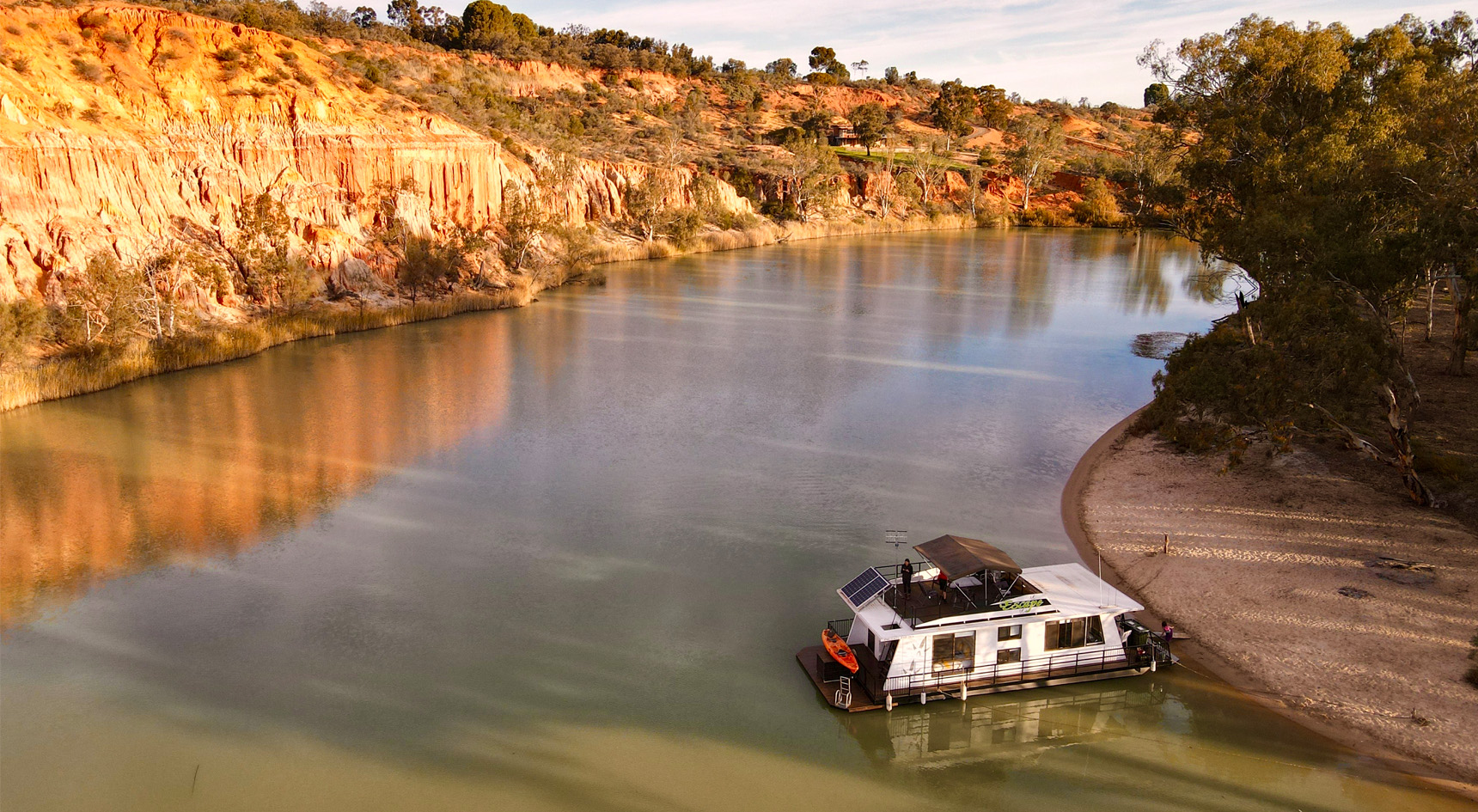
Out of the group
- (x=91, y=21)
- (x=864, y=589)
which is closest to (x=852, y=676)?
(x=864, y=589)

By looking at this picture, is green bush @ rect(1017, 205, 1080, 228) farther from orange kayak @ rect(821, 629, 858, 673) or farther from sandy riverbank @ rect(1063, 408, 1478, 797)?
orange kayak @ rect(821, 629, 858, 673)

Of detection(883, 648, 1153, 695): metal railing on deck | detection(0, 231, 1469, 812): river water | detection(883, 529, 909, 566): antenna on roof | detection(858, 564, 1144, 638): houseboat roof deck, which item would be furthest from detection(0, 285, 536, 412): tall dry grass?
detection(883, 648, 1153, 695): metal railing on deck

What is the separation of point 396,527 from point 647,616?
25.3 feet

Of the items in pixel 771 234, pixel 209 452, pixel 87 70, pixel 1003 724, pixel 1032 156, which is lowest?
pixel 1003 724

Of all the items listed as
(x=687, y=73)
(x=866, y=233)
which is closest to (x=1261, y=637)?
(x=866, y=233)

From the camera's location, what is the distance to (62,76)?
140 feet

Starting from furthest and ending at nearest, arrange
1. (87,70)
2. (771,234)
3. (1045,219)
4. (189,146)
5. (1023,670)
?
1. (1045,219)
2. (771,234)
3. (189,146)
4. (87,70)
5. (1023,670)

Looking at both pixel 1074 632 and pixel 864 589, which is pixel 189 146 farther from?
pixel 1074 632

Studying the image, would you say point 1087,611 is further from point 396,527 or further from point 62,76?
point 62,76

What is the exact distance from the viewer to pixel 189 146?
45.7 m

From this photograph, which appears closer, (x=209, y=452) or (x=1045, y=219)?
(x=209, y=452)

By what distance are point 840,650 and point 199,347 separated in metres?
31.8

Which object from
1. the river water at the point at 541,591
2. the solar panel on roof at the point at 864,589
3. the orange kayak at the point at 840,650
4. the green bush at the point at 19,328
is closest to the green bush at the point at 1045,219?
the river water at the point at 541,591

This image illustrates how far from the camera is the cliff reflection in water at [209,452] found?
71.2 ft
